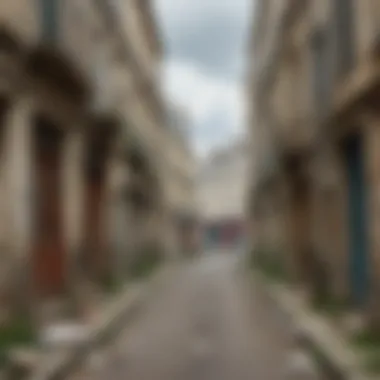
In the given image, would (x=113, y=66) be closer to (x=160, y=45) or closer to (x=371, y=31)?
(x=371, y=31)

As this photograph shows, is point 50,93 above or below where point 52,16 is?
below

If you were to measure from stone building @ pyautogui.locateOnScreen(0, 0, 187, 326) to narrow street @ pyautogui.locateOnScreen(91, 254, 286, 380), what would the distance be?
1.75 m

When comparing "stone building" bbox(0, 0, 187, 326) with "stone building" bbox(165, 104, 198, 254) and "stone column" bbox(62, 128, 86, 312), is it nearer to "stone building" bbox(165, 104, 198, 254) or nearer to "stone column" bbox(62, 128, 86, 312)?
"stone column" bbox(62, 128, 86, 312)

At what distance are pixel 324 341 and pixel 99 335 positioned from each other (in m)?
3.25

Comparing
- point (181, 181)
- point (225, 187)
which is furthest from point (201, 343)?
point (225, 187)

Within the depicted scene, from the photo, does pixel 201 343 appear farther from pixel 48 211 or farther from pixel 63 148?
pixel 63 148

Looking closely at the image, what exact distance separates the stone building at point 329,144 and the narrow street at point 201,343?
5.27 ft

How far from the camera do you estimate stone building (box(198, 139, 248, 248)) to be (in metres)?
75.9

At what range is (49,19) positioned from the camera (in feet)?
46.7

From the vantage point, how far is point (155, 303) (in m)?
18.0

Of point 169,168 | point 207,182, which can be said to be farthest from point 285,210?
point 207,182

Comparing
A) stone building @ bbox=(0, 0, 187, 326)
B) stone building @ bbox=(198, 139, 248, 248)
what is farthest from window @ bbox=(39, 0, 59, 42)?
stone building @ bbox=(198, 139, 248, 248)

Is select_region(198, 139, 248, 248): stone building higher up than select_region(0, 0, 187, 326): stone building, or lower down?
higher up

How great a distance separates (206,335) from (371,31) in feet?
16.7
